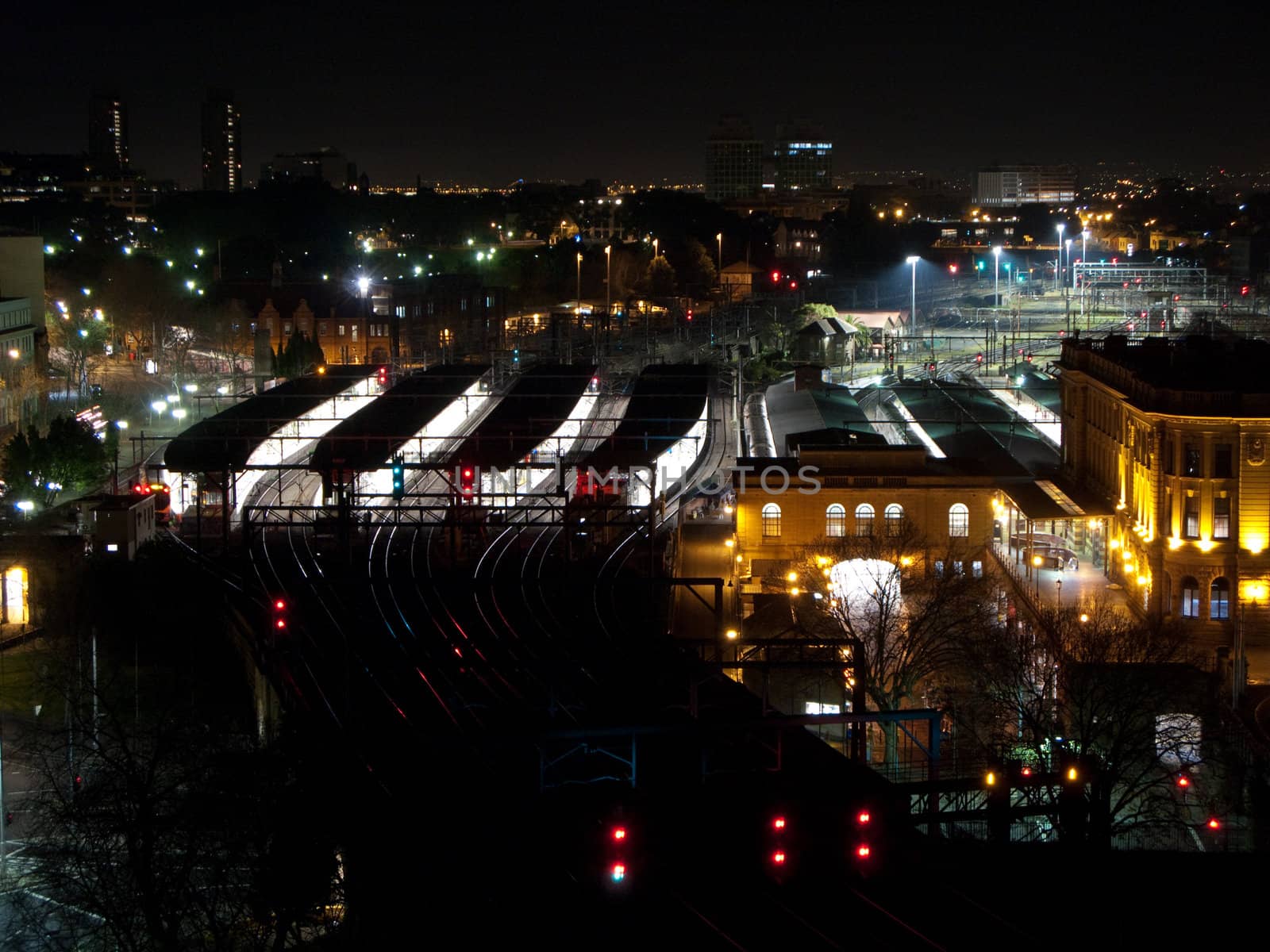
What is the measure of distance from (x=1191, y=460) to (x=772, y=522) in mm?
3116

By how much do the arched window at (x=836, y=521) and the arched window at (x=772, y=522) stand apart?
372 mm

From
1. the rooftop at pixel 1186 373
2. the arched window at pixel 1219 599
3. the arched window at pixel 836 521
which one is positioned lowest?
the arched window at pixel 1219 599

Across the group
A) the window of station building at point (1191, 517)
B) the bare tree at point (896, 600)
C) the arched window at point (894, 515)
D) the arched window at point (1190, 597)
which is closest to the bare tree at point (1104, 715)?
the bare tree at point (896, 600)

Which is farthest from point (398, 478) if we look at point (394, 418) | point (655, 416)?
point (655, 416)

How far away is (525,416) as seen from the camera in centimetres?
1805

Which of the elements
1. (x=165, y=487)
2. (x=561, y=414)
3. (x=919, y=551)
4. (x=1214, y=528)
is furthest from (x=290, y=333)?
(x=1214, y=528)

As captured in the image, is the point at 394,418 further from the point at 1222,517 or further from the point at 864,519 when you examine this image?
the point at 1222,517

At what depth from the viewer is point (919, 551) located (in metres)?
12.7

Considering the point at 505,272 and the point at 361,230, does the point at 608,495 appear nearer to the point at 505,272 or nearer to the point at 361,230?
the point at 505,272

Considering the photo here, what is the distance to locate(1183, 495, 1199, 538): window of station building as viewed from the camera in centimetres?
1161

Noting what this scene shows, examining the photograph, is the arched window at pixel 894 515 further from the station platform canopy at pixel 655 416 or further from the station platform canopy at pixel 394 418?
the station platform canopy at pixel 394 418

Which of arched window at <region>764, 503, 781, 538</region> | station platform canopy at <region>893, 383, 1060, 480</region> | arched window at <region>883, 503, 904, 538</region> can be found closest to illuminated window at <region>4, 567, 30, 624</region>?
arched window at <region>764, 503, 781, 538</region>

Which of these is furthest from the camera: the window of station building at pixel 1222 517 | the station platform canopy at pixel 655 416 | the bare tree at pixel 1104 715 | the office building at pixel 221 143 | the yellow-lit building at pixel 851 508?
the office building at pixel 221 143

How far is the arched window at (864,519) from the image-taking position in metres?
13.1
